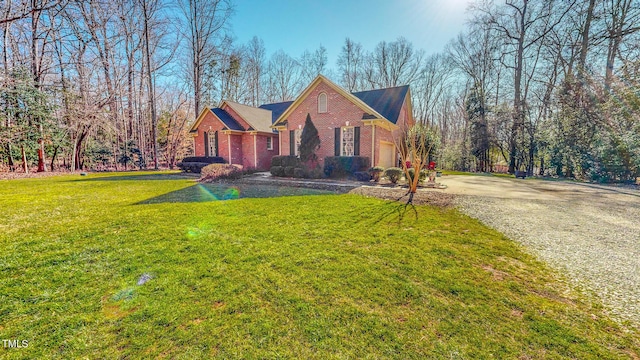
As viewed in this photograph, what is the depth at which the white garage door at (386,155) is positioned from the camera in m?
14.9

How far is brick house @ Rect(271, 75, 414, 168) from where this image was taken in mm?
13875

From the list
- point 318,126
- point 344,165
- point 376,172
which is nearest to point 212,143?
point 318,126

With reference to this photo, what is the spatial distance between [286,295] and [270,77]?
34851 millimetres

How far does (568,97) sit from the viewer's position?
17.2 meters

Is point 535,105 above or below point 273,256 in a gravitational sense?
above

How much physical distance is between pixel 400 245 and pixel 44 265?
16.8ft

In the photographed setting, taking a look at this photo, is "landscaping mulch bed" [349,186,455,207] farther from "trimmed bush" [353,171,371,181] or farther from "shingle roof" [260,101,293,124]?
"shingle roof" [260,101,293,124]

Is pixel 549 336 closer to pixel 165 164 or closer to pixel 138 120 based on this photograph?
pixel 165 164

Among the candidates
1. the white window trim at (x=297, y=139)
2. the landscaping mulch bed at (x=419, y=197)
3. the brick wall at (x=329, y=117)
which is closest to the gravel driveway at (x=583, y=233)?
the landscaping mulch bed at (x=419, y=197)

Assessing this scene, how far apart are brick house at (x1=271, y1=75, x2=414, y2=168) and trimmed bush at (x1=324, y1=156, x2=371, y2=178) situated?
525 mm

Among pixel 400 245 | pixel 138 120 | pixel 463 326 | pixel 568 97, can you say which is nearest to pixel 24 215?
pixel 400 245

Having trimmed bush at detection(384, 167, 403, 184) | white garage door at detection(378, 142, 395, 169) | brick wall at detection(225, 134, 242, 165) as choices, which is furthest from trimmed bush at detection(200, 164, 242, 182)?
white garage door at detection(378, 142, 395, 169)

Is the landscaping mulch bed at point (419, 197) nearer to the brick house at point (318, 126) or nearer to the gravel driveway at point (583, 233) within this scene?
the gravel driveway at point (583, 233)

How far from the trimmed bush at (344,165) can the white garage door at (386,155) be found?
1.48 m
